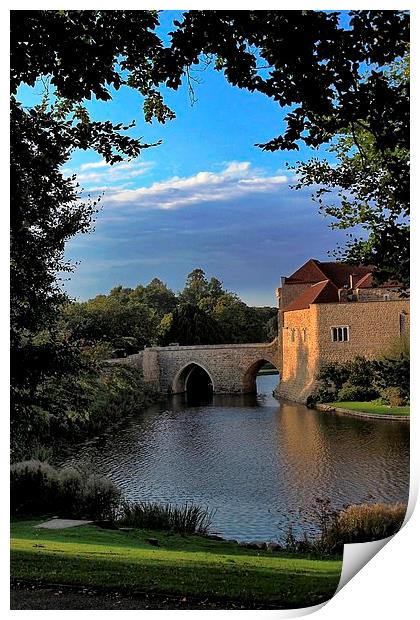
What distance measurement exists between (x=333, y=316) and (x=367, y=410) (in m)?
0.64

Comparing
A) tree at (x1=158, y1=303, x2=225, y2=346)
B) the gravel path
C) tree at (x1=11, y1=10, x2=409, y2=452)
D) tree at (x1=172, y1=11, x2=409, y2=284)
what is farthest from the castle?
the gravel path

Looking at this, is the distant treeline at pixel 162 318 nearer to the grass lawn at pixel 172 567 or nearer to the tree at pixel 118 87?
the tree at pixel 118 87

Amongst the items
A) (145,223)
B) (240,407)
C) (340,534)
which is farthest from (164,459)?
(145,223)

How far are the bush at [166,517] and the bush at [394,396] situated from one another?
1372 millimetres

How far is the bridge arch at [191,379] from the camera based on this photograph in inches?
193

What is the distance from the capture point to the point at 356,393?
4.81 m

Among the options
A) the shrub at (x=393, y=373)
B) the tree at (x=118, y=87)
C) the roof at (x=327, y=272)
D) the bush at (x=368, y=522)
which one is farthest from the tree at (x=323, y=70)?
the bush at (x=368, y=522)

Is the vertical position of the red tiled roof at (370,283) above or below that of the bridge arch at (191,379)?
above

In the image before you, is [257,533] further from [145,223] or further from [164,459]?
[145,223]

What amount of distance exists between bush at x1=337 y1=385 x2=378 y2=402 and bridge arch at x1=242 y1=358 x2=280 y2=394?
1.53 feet

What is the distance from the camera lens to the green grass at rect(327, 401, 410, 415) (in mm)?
4777

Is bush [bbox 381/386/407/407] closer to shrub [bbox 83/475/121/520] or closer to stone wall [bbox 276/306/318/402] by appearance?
stone wall [bbox 276/306/318/402]

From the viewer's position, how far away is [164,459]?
461cm
